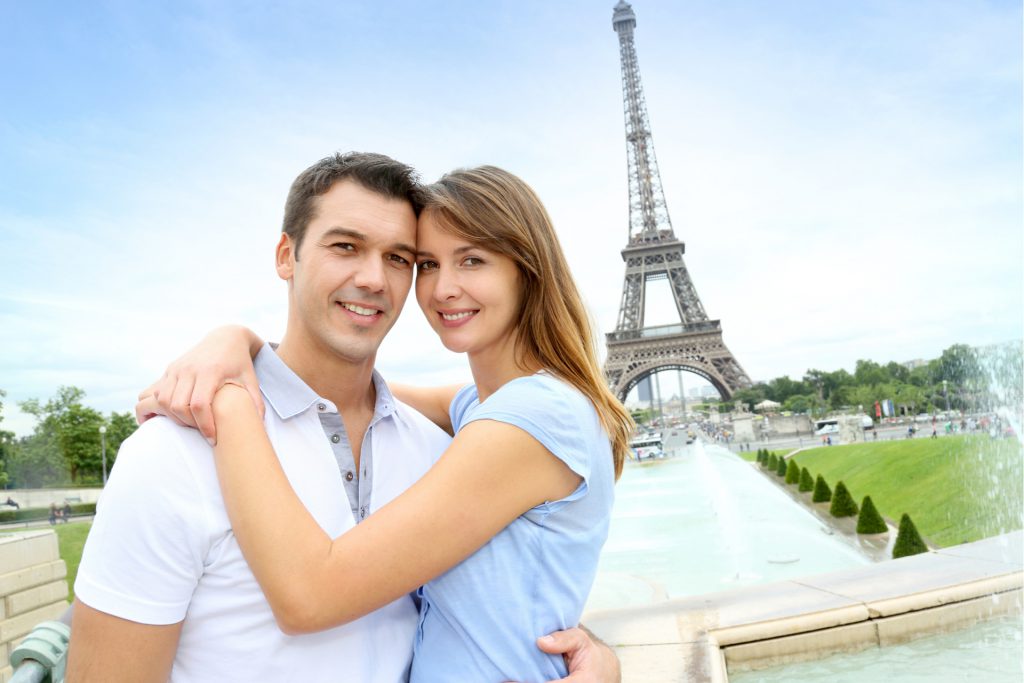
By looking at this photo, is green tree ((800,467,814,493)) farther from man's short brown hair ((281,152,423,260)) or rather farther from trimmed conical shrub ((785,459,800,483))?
man's short brown hair ((281,152,423,260))

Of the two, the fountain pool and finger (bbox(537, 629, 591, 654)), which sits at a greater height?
finger (bbox(537, 629, 591, 654))

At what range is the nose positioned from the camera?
2.11m

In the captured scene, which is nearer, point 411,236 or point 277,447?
point 277,447

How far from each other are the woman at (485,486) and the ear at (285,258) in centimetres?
40

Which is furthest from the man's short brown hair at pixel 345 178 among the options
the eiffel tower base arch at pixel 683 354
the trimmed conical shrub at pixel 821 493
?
the eiffel tower base arch at pixel 683 354

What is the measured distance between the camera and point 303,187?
2246 millimetres

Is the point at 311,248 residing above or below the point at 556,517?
above

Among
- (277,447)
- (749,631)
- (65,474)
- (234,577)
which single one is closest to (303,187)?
(277,447)

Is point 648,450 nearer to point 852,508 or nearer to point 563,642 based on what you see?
point 852,508

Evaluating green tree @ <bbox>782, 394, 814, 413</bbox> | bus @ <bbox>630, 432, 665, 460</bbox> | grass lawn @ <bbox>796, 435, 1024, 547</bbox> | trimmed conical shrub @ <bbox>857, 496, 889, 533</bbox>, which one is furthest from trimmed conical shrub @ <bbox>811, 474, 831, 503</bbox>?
green tree @ <bbox>782, 394, 814, 413</bbox>

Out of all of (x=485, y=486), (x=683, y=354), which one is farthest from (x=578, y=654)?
(x=683, y=354)

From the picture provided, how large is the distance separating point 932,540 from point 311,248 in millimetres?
13432

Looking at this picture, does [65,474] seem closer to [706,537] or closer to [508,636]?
[706,537]

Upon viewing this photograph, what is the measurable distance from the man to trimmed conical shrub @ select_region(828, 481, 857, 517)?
48.9ft
